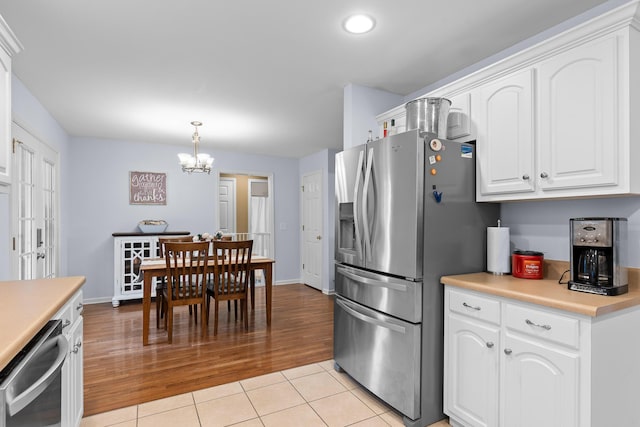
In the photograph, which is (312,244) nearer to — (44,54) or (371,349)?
(371,349)

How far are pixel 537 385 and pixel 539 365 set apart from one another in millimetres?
95

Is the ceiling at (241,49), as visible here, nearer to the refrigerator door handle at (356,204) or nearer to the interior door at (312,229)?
the refrigerator door handle at (356,204)

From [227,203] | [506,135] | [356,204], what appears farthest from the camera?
[227,203]

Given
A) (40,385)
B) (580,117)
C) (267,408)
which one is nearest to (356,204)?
(580,117)

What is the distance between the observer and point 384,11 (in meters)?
1.94

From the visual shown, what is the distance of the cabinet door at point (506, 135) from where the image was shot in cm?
193

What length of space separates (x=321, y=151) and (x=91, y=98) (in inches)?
132

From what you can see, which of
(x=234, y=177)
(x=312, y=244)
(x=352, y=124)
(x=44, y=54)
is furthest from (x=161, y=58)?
(x=234, y=177)

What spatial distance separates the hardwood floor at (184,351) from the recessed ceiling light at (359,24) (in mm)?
2560

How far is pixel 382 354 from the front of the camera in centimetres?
A: 222

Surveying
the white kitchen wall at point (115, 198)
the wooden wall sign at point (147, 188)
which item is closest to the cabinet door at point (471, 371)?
the white kitchen wall at point (115, 198)

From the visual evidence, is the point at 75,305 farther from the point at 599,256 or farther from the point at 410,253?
the point at 599,256

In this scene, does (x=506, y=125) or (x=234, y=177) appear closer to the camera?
(x=506, y=125)

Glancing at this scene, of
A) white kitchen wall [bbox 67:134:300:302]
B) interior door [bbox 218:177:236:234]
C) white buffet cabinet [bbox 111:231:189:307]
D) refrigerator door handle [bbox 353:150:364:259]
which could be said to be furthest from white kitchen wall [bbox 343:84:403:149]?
interior door [bbox 218:177:236:234]
